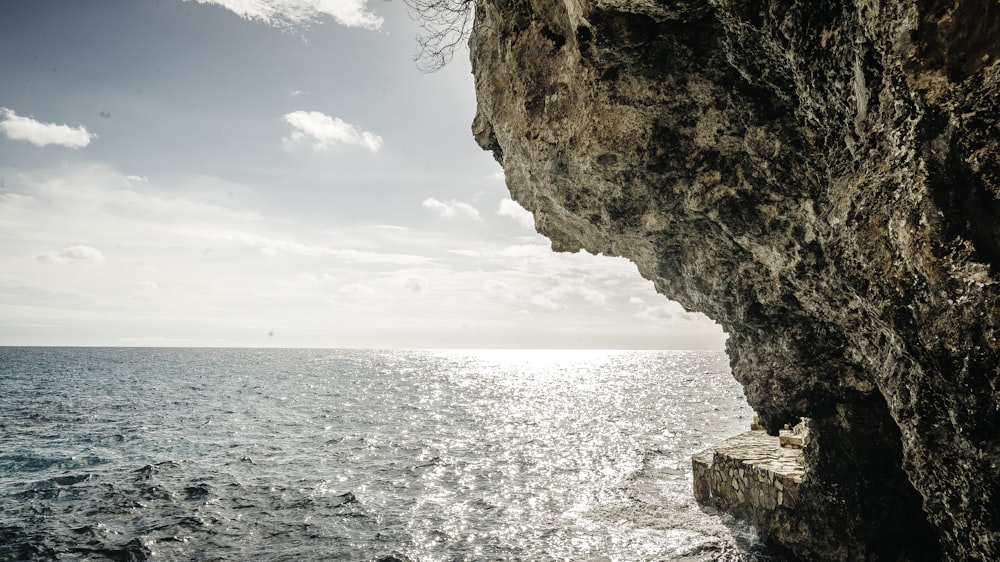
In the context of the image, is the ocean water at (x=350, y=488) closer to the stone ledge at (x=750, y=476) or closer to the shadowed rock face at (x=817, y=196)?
the stone ledge at (x=750, y=476)

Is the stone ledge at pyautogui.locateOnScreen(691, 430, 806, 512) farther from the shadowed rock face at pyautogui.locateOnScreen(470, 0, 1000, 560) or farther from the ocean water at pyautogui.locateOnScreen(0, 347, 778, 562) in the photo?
the shadowed rock face at pyautogui.locateOnScreen(470, 0, 1000, 560)

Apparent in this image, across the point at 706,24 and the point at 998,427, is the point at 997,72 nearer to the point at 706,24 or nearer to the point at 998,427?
the point at 998,427

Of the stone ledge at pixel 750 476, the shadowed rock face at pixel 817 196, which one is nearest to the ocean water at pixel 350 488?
the stone ledge at pixel 750 476

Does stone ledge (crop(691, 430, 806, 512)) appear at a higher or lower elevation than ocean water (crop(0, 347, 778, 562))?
higher

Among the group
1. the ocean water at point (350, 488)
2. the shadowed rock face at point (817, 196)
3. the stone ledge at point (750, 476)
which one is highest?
the shadowed rock face at point (817, 196)

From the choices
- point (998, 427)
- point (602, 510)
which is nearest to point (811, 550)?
point (602, 510)

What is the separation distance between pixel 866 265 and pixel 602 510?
14070mm

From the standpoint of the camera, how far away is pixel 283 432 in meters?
31.5

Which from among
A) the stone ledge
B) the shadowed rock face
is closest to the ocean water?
the stone ledge

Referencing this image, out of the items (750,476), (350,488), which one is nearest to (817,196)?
(750,476)

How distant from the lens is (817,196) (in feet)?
24.2

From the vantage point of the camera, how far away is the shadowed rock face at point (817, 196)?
3.92 metres

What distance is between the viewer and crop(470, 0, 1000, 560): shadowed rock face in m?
3.92

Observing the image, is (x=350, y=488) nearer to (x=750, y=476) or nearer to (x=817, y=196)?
(x=750, y=476)
